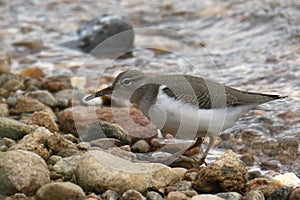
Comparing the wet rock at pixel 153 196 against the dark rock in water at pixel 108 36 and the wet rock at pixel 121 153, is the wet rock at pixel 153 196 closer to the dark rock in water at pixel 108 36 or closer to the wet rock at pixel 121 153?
the wet rock at pixel 121 153

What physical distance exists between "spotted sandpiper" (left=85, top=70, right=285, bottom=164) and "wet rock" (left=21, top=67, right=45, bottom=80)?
3.40m

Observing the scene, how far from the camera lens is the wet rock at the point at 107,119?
7.66 m

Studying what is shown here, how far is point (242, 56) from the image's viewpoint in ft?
37.1

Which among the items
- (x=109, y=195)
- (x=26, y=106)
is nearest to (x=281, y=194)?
(x=109, y=195)

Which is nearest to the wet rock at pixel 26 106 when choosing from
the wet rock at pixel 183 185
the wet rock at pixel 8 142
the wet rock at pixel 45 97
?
the wet rock at pixel 45 97

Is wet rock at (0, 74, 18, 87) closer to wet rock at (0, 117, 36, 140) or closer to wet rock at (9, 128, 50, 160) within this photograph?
wet rock at (0, 117, 36, 140)

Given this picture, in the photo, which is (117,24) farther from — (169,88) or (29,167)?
(29,167)

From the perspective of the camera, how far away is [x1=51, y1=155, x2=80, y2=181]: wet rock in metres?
5.55

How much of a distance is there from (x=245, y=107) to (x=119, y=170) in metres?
2.17

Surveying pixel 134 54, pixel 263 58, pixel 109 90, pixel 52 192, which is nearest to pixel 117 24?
pixel 134 54

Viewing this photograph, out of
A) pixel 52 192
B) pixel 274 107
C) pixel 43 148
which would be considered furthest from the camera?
pixel 274 107

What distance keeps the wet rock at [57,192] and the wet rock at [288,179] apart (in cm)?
222

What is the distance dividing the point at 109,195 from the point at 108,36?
7.82m

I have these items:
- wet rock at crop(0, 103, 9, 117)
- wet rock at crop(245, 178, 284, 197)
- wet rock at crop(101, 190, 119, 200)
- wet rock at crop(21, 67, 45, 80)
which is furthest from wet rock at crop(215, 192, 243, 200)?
wet rock at crop(21, 67, 45, 80)
